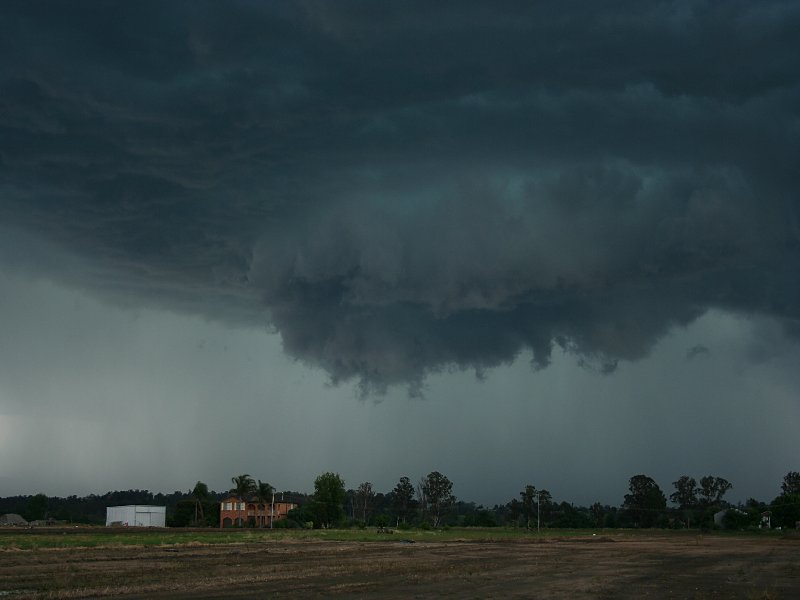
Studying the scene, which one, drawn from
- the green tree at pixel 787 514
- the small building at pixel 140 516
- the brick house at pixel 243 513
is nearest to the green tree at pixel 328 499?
the brick house at pixel 243 513

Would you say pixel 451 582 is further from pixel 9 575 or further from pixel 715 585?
pixel 9 575

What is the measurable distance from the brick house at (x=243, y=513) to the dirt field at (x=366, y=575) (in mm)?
123643

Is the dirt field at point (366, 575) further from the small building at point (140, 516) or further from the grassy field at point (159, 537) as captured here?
the small building at point (140, 516)

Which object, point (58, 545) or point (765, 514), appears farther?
point (765, 514)

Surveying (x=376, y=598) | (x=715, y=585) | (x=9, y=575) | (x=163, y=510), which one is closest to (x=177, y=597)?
(x=376, y=598)

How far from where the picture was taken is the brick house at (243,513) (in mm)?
185625

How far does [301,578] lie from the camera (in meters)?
42.5

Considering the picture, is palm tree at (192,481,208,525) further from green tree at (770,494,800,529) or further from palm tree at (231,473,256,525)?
green tree at (770,494,800,529)

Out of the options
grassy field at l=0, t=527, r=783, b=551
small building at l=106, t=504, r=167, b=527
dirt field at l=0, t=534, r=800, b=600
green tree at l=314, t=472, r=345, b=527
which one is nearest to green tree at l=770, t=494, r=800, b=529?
grassy field at l=0, t=527, r=783, b=551

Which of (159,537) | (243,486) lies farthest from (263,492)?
(159,537)

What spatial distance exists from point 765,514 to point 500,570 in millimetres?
174279

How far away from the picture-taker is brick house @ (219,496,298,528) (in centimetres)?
18562

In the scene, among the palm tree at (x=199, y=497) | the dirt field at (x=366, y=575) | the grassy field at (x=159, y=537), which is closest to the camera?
the dirt field at (x=366, y=575)

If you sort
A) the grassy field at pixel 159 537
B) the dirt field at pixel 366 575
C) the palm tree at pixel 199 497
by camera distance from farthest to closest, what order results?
the palm tree at pixel 199 497, the grassy field at pixel 159 537, the dirt field at pixel 366 575
